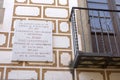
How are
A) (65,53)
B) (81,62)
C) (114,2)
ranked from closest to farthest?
1. (81,62)
2. (65,53)
3. (114,2)

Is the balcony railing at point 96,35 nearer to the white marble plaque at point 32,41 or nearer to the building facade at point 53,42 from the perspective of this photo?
the building facade at point 53,42

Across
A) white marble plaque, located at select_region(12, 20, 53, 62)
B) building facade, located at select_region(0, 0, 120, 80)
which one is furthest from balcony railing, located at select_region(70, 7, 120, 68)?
white marble plaque, located at select_region(12, 20, 53, 62)

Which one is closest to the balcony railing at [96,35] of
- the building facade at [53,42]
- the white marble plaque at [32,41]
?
the building facade at [53,42]

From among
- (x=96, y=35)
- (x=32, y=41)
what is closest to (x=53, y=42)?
(x=32, y=41)

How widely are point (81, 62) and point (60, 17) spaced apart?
4.07ft

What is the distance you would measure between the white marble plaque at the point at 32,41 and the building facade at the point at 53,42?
69 millimetres

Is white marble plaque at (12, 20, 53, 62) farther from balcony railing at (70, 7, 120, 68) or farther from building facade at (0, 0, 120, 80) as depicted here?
balcony railing at (70, 7, 120, 68)

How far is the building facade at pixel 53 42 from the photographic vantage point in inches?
184

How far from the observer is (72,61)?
4859mm

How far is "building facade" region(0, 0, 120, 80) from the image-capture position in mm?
4668

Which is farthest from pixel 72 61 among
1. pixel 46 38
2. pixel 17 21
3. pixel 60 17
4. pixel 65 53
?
pixel 17 21

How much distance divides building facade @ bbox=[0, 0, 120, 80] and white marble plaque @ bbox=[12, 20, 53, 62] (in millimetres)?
69

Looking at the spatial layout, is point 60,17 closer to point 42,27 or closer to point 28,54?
point 42,27

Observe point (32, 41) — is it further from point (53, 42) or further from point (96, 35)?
point (96, 35)
